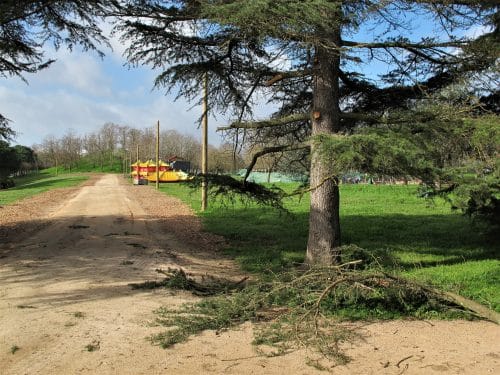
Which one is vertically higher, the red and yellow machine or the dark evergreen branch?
the dark evergreen branch

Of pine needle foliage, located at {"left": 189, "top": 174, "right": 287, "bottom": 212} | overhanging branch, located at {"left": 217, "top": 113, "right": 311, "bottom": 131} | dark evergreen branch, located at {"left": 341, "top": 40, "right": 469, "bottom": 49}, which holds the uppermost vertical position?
dark evergreen branch, located at {"left": 341, "top": 40, "right": 469, "bottom": 49}

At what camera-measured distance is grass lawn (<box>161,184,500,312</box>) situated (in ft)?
29.6

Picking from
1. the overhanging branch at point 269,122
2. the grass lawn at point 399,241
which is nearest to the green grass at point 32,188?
the grass lawn at point 399,241

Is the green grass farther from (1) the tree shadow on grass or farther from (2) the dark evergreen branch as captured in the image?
(2) the dark evergreen branch

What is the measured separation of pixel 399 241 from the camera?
13.2 m

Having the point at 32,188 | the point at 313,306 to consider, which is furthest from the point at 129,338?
the point at 32,188

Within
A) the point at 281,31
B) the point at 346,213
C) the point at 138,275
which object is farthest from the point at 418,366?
the point at 346,213

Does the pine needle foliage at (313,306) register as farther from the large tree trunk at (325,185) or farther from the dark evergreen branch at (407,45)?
the dark evergreen branch at (407,45)

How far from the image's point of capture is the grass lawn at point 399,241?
9023 mm

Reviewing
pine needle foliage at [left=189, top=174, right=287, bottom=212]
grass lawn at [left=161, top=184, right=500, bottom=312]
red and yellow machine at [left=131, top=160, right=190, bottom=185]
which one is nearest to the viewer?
grass lawn at [left=161, top=184, right=500, bottom=312]

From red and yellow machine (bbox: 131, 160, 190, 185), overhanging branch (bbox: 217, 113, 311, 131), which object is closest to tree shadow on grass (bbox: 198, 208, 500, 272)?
overhanging branch (bbox: 217, 113, 311, 131)

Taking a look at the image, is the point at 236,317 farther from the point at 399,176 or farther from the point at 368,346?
the point at 399,176

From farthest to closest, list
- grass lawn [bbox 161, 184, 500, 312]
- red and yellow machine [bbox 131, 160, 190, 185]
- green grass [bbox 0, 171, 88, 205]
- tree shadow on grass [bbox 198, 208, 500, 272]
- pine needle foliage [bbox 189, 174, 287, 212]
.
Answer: red and yellow machine [bbox 131, 160, 190, 185] < green grass [bbox 0, 171, 88, 205] < tree shadow on grass [bbox 198, 208, 500, 272] < pine needle foliage [bbox 189, 174, 287, 212] < grass lawn [bbox 161, 184, 500, 312]

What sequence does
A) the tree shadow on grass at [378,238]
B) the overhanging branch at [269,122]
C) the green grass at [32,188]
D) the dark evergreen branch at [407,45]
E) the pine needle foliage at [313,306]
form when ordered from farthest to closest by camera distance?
the green grass at [32,188], the tree shadow on grass at [378,238], the overhanging branch at [269,122], the dark evergreen branch at [407,45], the pine needle foliage at [313,306]
